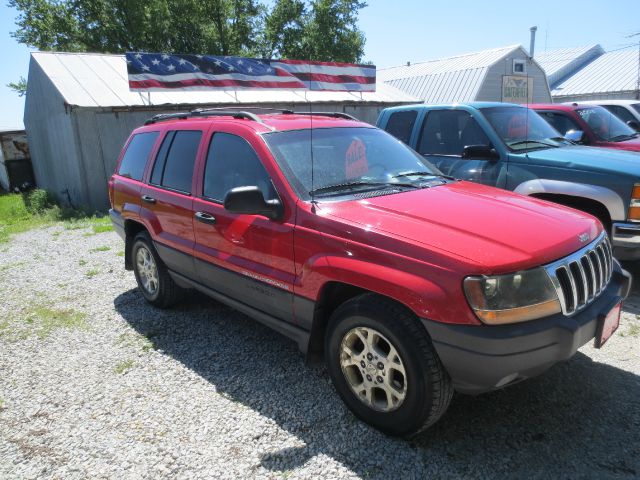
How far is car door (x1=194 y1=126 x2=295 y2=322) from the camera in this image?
127 inches

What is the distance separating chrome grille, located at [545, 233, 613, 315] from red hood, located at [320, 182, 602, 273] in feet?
0.18

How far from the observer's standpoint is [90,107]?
1224cm

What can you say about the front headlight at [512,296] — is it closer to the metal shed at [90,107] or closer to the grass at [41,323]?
the grass at [41,323]

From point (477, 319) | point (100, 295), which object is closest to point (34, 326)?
point (100, 295)

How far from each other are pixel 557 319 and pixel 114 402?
2.87 meters

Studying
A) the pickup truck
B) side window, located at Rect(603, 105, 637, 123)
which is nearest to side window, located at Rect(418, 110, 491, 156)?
the pickup truck

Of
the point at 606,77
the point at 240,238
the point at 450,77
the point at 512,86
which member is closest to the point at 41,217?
the point at 240,238

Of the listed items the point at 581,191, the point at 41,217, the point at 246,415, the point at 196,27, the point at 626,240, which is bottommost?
the point at 41,217

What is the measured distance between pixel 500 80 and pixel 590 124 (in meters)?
19.7

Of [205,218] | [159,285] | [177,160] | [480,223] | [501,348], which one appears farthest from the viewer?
[159,285]

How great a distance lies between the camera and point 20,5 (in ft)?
98.0

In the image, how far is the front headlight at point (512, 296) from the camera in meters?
2.34

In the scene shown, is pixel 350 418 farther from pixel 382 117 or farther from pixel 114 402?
pixel 382 117

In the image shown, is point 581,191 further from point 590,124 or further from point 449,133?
point 590,124
